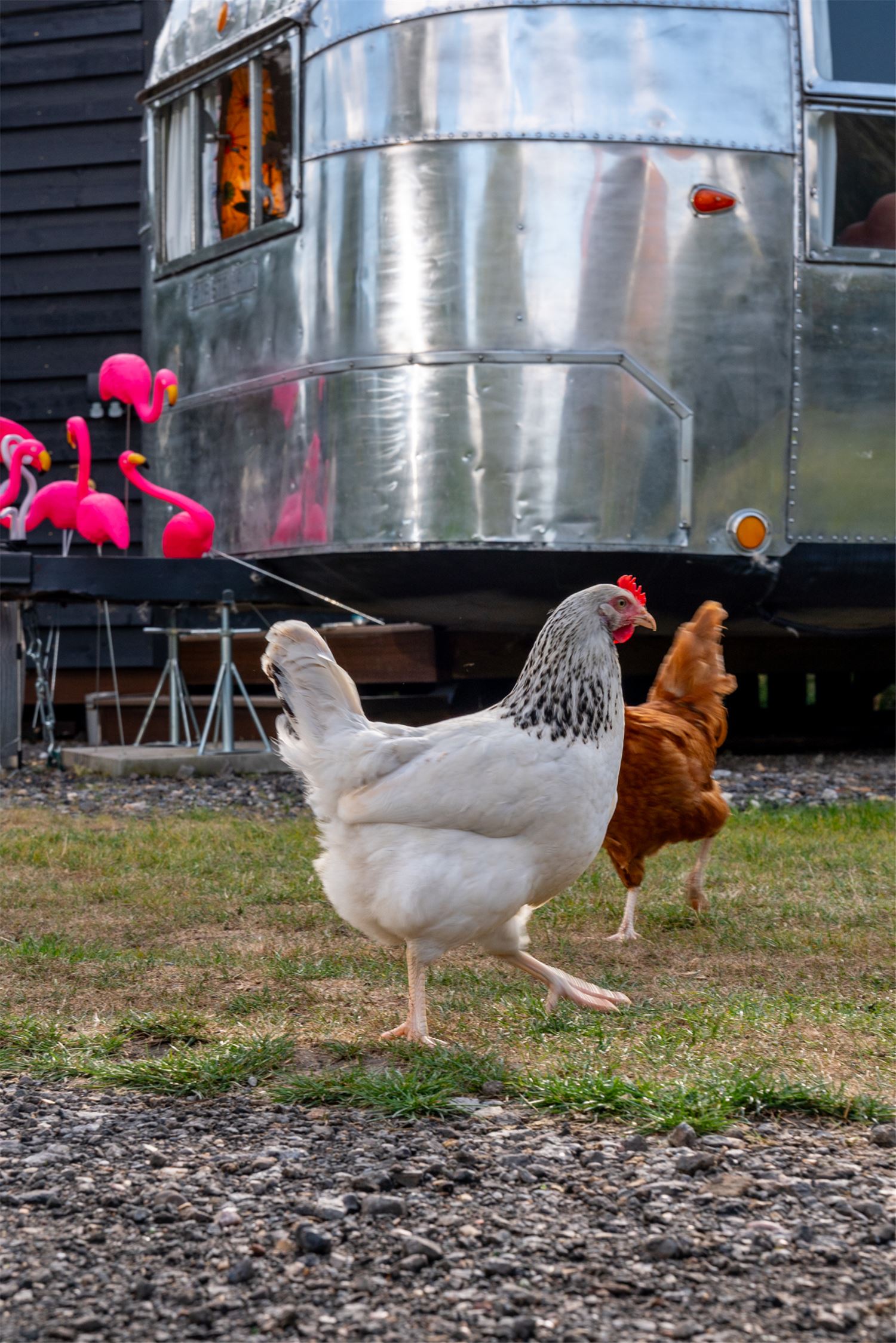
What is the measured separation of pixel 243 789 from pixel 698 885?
3398 millimetres

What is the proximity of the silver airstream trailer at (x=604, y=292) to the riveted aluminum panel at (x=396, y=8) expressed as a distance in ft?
0.04

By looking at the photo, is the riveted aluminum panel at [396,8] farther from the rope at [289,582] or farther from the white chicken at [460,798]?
the white chicken at [460,798]

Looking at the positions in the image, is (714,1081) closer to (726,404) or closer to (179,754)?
(726,404)

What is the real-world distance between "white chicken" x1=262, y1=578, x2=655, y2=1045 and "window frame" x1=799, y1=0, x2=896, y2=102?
4.25m

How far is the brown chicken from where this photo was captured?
4.53m

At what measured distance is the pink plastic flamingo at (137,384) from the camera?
7.82m

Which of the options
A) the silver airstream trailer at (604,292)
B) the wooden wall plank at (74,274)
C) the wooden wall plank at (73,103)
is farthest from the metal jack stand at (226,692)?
the wooden wall plank at (73,103)

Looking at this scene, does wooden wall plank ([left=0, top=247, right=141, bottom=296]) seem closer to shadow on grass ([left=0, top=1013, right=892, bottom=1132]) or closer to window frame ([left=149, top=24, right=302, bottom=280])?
window frame ([left=149, top=24, right=302, bottom=280])

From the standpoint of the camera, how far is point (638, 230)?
673 cm

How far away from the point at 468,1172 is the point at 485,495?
467cm

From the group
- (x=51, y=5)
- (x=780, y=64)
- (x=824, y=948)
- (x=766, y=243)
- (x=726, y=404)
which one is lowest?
(x=824, y=948)

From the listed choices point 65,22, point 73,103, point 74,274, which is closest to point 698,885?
point 74,274

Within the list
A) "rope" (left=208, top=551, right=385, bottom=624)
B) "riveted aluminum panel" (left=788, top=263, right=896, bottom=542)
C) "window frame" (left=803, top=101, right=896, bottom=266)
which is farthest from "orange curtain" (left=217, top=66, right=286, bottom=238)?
"riveted aluminum panel" (left=788, top=263, right=896, bottom=542)

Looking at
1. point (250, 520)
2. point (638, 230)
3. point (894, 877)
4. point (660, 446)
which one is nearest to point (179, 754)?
point (250, 520)
